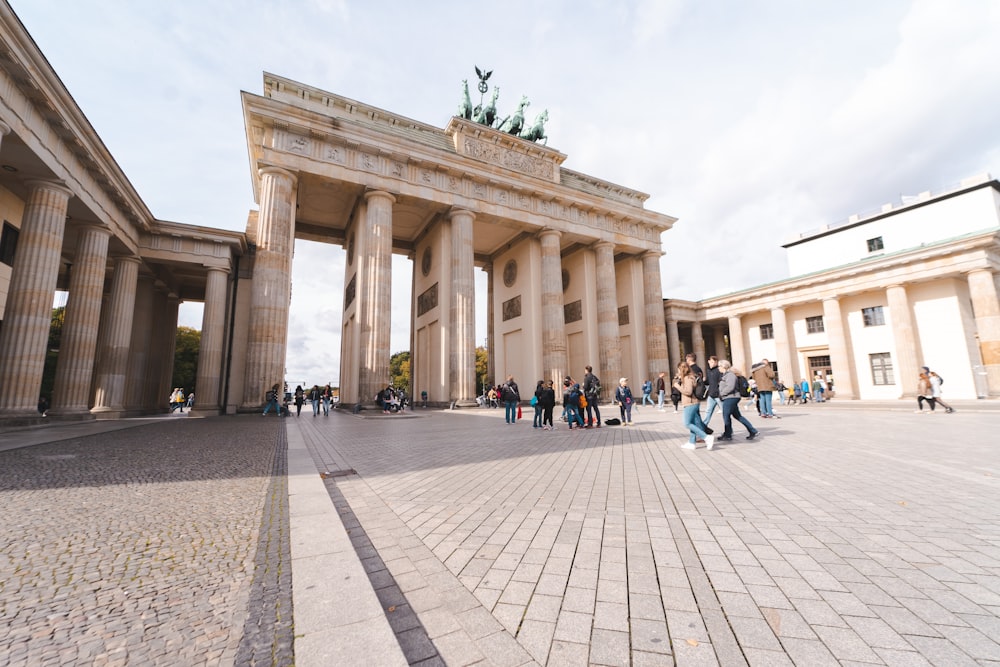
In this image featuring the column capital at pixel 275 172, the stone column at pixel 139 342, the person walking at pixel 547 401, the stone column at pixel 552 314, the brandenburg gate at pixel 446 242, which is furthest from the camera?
the stone column at pixel 552 314

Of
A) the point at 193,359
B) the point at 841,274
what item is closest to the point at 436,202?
the point at 841,274

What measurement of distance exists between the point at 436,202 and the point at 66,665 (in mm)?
22897

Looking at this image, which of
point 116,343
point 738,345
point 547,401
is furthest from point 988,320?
point 116,343

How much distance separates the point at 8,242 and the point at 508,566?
22905 millimetres

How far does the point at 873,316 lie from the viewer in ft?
84.2

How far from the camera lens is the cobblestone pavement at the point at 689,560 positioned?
1729 mm

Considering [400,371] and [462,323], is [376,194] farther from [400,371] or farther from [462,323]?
[400,371]

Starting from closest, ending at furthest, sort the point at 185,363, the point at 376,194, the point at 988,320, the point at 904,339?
the point at 988,320, the point at 376,194, the point at 904,339, the point at 185,363

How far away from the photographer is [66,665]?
1556 millimetres

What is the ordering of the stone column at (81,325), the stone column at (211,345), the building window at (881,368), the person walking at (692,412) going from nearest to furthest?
the person walking at (692,412) < the stone column at (81,325) < the stone column at (211,345) < the building window at (881,368)

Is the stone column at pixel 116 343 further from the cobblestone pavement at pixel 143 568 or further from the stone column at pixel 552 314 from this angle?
the stone column at pixel 552 314

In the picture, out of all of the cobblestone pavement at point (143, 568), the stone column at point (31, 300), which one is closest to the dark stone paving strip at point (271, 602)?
the cobblestone pavement at point (143, 568)

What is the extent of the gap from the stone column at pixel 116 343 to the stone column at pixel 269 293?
5.32 meters

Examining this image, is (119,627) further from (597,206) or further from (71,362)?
(597,206)
